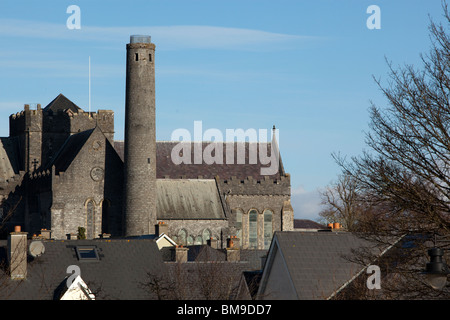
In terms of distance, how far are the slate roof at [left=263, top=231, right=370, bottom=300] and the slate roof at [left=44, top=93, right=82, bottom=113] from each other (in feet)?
180

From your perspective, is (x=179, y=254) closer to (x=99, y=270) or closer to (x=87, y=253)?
(x=87, y=253)

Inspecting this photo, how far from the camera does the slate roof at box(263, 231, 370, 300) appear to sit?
30688 mm

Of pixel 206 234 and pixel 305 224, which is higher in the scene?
pixel 206 234

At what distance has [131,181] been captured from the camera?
7412cm

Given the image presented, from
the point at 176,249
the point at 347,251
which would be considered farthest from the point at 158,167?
the point at 347,251

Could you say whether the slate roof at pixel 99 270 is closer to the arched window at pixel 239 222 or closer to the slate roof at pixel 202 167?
the arched window at pixel 239 222

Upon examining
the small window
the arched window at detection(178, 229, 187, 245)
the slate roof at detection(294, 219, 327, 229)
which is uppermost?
the small window

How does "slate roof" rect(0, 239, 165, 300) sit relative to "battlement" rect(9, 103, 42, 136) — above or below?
below

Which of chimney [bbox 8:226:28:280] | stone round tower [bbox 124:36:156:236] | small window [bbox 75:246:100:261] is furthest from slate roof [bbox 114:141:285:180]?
chimney [bbox 8:226:28:280]

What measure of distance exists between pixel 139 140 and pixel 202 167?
14522 millimetres

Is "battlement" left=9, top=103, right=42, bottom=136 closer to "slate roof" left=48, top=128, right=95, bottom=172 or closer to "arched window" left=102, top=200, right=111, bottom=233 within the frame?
"slate roof" left=48, top=128, right=95, bottom=172

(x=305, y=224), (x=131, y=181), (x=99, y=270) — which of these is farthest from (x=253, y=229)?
(x=305, y=224)

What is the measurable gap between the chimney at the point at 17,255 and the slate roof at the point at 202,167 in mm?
45942

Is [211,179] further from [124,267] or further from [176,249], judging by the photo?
[124,267]
